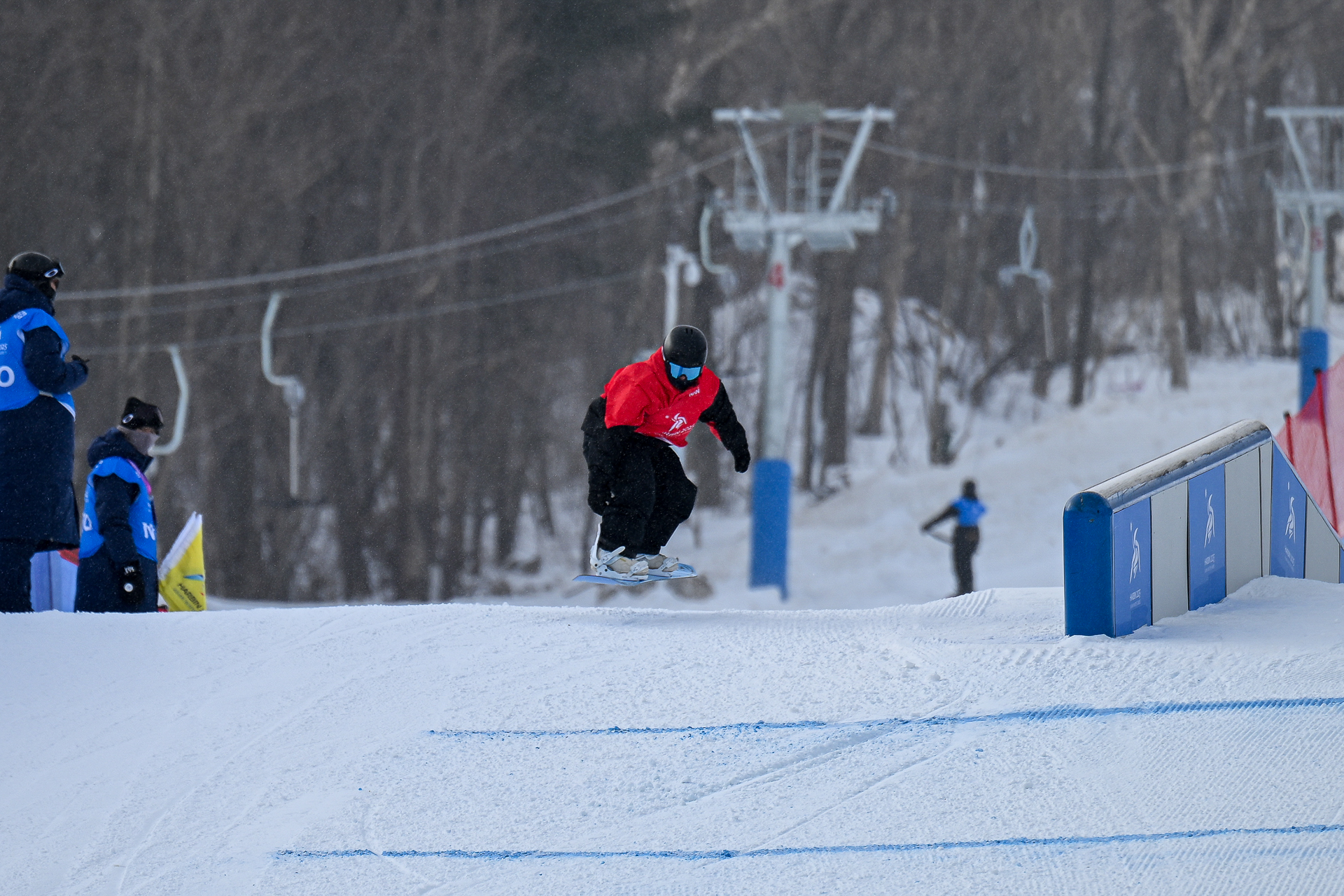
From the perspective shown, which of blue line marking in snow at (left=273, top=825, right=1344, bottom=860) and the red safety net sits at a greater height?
the red safety net

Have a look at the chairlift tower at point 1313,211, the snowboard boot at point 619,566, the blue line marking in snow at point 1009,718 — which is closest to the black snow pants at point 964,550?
the snowboard boot at point 619,566

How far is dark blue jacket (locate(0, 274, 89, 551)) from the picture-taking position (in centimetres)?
646

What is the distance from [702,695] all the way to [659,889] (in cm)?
138

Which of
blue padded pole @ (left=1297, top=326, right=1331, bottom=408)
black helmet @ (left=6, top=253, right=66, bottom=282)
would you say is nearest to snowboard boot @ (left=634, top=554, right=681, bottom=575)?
black helmet @ (left=6, top=253, right=66, bottom=282)

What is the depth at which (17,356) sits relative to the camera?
21.2 ft

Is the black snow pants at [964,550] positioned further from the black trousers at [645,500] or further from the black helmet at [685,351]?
the black helmet at [685,351]

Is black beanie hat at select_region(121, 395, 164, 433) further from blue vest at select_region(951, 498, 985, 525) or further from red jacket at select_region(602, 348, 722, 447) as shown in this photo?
blue vest at select_region(951, 498, 985, 525)

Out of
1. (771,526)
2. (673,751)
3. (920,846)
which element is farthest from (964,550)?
(920,846)

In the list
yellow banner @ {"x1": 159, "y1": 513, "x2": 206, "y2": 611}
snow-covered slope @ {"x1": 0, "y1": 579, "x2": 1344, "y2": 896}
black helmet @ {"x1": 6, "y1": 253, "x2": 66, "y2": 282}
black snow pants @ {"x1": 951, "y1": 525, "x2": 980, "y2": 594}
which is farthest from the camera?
black snow pants @ {"x1": 951, "y1": 525, "x2": 980, "y2": 594}

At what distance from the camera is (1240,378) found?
33.7 meters

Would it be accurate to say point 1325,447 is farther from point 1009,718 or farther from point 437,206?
point 437,206

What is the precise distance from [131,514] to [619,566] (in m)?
2.25

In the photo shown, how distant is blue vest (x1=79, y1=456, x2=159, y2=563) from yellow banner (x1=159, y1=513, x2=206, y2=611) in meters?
0.82

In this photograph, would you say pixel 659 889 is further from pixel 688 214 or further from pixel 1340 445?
pixel 688 214
